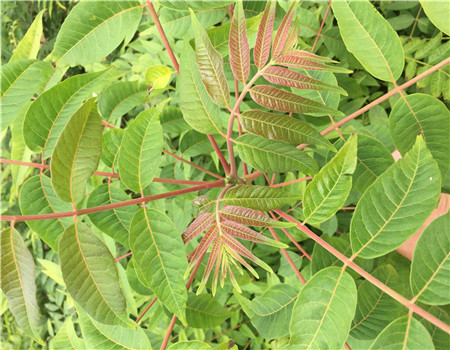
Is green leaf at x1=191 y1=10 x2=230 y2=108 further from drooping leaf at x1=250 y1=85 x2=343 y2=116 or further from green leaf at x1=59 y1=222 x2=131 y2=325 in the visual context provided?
green leaf at x1=59 y1=222 x2=131 y2=325

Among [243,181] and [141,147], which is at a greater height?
[141,147]

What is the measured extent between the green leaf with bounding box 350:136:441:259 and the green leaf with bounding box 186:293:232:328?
0.43m

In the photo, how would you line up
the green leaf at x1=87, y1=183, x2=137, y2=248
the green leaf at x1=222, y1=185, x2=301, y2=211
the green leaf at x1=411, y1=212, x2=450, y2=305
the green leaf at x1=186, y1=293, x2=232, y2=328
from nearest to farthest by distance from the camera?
the green leaf at x1=411, y1=212, x2=450, y2=305, the green leaf at x1=222, y1=185, x2=301, y2=211, the green leaf at x1=87, y1=183, x2=137, y2=248, the green leaf at x1=186, y1=293, x2=232, y2=328

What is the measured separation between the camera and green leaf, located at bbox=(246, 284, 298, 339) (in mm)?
748

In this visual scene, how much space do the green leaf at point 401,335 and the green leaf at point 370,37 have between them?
1.23ft

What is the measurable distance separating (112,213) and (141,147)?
0.57 ft

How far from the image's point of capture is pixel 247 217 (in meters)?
0.52

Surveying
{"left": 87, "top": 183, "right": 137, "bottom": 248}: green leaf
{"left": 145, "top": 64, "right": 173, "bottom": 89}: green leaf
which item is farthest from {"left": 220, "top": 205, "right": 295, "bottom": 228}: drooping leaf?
{"left": 145, "top": 64, "right": 173, "bottom": 89}: green leaf

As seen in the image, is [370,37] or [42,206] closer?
[370,37]

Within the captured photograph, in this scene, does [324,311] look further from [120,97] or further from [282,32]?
[120,97]

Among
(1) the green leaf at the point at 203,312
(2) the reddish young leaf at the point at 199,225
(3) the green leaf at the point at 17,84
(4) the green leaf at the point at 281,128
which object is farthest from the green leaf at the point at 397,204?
(3) the green leaf at the point at 17,84

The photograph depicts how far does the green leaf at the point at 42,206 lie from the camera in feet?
2.05

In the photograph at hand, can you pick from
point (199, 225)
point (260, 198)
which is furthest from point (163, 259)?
point (260, 198)

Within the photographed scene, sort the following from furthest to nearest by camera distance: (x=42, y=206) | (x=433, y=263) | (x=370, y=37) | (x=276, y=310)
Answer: (x=276, y=310), (x=42, y=206), (x=370, y=37), (x=433, y=263)
